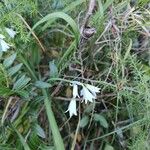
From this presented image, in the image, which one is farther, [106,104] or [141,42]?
[141,42]


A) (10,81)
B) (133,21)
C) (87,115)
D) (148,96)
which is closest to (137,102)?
(148,96)

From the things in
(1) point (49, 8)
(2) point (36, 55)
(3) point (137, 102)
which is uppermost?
(1) point (49, 8)

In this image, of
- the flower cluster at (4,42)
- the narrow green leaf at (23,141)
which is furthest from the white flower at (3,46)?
the narrow green leaf at (23,141)

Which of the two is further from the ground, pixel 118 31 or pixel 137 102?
pixel 118 31

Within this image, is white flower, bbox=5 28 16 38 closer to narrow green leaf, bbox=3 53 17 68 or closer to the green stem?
narrow green leaf, bbox=3 53 17 68

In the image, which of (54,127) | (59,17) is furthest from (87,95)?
(59,17)

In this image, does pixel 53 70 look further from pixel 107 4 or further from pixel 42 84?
pixel 107 4

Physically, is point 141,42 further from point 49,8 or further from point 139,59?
point 49,8
